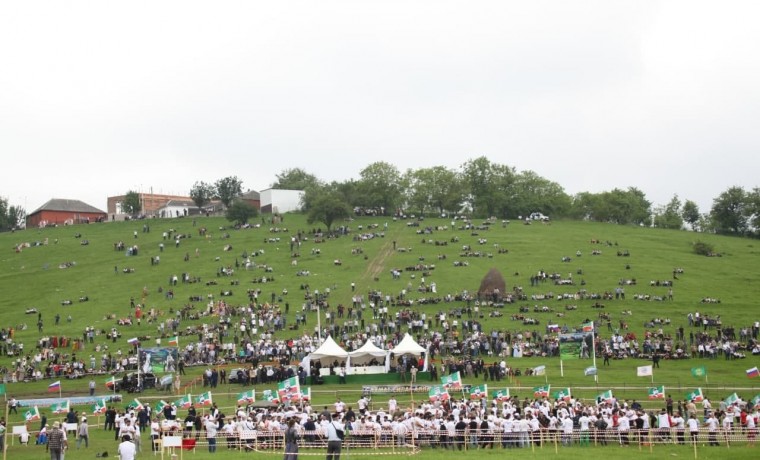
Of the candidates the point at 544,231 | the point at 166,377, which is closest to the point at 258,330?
the point at 166,377

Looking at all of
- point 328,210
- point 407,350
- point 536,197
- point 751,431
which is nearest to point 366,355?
point 407,350

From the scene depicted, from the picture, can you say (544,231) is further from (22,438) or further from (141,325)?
(22,438)

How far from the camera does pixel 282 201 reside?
500 feet

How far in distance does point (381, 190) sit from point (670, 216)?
63798 mm

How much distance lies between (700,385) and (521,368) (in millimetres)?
12040

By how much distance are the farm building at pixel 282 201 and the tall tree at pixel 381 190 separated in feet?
37.8

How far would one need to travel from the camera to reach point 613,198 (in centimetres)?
15750

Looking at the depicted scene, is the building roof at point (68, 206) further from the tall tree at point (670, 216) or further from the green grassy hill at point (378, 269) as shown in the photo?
the tall tree at point (670, 216)

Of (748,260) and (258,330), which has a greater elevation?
(748,260)

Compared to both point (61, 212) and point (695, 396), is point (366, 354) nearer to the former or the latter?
point (695, 396)

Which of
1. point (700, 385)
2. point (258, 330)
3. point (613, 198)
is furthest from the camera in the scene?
point (613, 198)

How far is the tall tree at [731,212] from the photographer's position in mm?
146625

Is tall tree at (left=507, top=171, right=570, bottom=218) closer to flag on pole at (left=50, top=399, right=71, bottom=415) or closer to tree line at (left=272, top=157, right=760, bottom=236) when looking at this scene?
tree line at (left=272, top=157, right=760, bottom=236)

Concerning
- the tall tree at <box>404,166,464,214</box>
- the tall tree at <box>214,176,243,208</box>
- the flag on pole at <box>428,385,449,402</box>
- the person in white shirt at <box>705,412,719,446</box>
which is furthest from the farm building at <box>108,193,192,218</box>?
the person in white shirt at <box>705,412,719,446</box>
